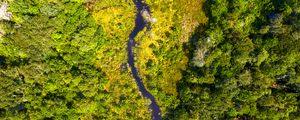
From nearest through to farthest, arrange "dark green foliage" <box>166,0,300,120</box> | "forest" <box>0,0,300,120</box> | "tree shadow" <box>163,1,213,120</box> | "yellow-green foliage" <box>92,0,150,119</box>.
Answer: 1. "dark green foliage" <box>166,0,300,120</box>
2. "forest" <box>0,0,300,120</box>
3. "tree shadow" <box>163,1,213,120</box>
4. "yellow-green foliage" <box>92,0,150,119</box>

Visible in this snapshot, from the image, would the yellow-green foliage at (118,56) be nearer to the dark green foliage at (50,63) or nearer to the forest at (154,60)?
the forest at (154,60)

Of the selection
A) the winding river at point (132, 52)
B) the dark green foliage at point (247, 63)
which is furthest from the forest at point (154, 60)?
the winding river at point (132, 52)

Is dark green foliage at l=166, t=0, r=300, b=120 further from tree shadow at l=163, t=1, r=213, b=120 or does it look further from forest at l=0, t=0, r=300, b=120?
tree shadow at l=163, t=1, r=213, b=120

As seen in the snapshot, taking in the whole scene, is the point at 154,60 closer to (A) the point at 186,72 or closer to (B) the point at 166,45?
(B) the point at 166,45

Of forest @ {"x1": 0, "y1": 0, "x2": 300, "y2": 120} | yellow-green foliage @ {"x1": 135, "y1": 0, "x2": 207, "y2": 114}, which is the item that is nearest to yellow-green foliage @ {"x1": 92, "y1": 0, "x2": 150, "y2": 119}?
forest @ {"x1": 0, "y1": 0, "x2": 300, "y2": 120}

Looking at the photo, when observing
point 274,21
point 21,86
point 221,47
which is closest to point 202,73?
point 221,47

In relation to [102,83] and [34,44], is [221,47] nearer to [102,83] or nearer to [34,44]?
[102,83]
